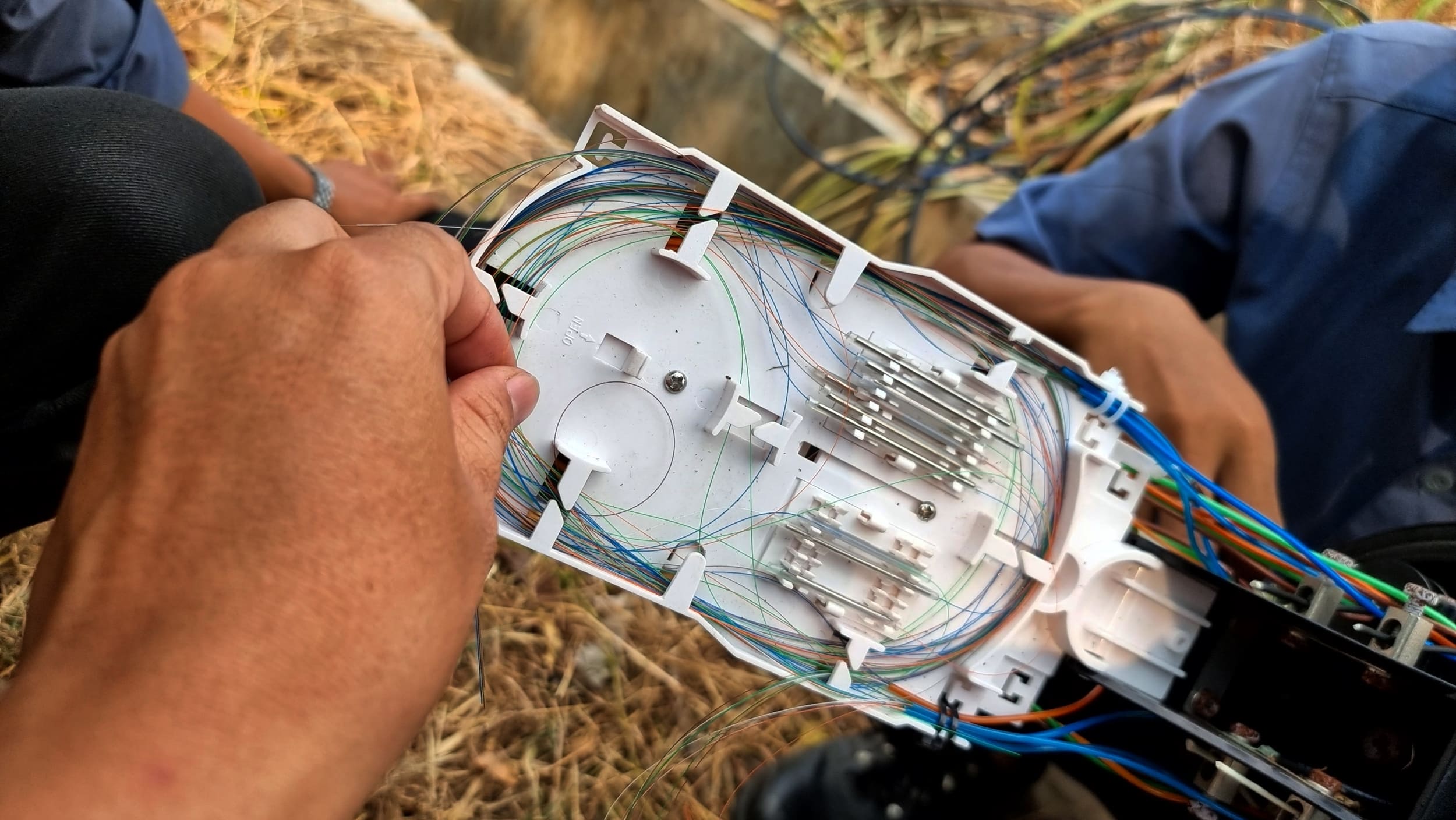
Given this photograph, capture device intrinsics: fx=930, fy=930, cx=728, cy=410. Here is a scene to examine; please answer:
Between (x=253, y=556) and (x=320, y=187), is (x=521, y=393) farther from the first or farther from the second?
(x=320, y=187)

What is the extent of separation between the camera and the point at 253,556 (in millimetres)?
455

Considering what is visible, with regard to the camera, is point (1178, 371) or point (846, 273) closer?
point (846, 273)

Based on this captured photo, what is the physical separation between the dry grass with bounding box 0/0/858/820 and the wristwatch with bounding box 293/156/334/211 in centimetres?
28

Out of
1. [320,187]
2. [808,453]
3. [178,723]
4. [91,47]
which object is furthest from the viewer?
[320,187]

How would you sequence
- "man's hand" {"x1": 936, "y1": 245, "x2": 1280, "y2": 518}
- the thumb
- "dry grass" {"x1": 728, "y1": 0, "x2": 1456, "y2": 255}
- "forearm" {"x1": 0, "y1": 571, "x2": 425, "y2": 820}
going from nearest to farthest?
1. "forearm" {"x1": 0, "y1": 571, "x2": 425, "y2": 820}
2. the thumb
3. "man's hand" {"x1": 936, "y1": 245, "x2": 1280, "y2": 518}
4. "dry grass" {"x1": 728, "y1": 0, "x2": 1456, "y2": 255}

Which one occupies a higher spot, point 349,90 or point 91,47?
point 349,90

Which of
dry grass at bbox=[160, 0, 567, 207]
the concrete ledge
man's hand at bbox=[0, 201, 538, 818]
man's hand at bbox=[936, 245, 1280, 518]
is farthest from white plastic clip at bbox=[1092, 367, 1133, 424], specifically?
the concrete ledge

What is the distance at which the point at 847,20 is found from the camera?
8.31 ft

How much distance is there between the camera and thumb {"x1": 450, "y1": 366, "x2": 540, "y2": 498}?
58cm

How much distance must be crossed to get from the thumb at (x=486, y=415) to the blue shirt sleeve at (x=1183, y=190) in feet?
3.42

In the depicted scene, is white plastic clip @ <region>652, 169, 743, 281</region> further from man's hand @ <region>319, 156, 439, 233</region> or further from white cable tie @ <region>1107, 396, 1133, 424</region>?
man's hand @ <region>319, 156, 439, 233</region>

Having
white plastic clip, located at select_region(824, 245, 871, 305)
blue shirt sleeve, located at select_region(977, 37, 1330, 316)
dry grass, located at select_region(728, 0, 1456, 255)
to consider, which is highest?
dry grass, located at select_region(728, 0, 1456, 255)

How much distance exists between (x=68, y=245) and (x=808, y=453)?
0.66 meters

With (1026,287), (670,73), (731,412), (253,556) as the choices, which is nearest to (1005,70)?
(670,73)
